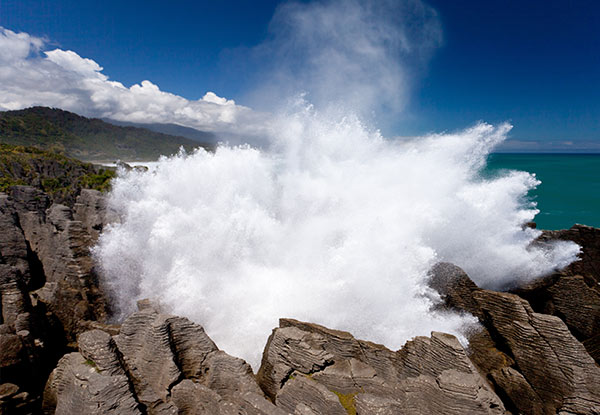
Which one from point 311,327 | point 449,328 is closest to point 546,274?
point 449,328

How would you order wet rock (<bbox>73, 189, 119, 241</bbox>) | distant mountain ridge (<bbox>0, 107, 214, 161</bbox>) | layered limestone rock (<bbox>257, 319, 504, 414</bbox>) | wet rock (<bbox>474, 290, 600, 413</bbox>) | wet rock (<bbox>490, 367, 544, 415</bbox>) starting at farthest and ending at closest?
distant mountain ridge (<bbox>0, 107, 214, 161</bbox>)
wet rock (<bbox>73, 189, 119, 241</bbox>)
wet rock (<bbox>490, 367, 544, 415</bbox>)
wet rock (<bbox>474, 290, 600, 413</bbox>)
layered limestone rock (<bbox>257, 319, 504, 414</bbox>)

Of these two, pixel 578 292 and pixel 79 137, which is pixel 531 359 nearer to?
pixel 578 292

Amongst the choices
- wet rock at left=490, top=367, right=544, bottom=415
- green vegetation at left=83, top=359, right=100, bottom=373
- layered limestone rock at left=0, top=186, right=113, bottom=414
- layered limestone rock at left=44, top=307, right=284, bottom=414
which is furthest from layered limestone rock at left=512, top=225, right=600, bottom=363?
layered limestone rock at left=0, top=186, right=113, bottom=414

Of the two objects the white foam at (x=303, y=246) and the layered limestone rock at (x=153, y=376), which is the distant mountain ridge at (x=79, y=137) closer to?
the white foam at (x=303, y=246)

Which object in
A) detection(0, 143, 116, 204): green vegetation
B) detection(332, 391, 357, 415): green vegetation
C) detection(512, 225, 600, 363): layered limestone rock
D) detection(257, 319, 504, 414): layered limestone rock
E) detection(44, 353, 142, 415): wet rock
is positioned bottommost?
detection(0, 143, 116, 204): green vegetation

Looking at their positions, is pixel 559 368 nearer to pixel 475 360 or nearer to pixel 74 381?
pixel 475 360

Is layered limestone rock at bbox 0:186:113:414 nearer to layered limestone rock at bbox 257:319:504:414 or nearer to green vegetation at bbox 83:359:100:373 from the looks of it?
green vegetation at bbox 83:359:100:373

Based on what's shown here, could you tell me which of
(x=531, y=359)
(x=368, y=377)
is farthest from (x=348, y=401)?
(x=531, y=359)

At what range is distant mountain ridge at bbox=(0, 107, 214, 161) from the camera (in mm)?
123713

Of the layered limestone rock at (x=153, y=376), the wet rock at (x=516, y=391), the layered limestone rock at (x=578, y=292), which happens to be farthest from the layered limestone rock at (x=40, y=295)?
the layered limestone rock at (x=578, y=292)

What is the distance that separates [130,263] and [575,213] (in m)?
55.9

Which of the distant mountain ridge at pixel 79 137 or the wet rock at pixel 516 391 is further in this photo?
the distant mountain ridge at pixel 79 137

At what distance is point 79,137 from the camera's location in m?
149

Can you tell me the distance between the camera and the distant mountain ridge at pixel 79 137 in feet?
406
